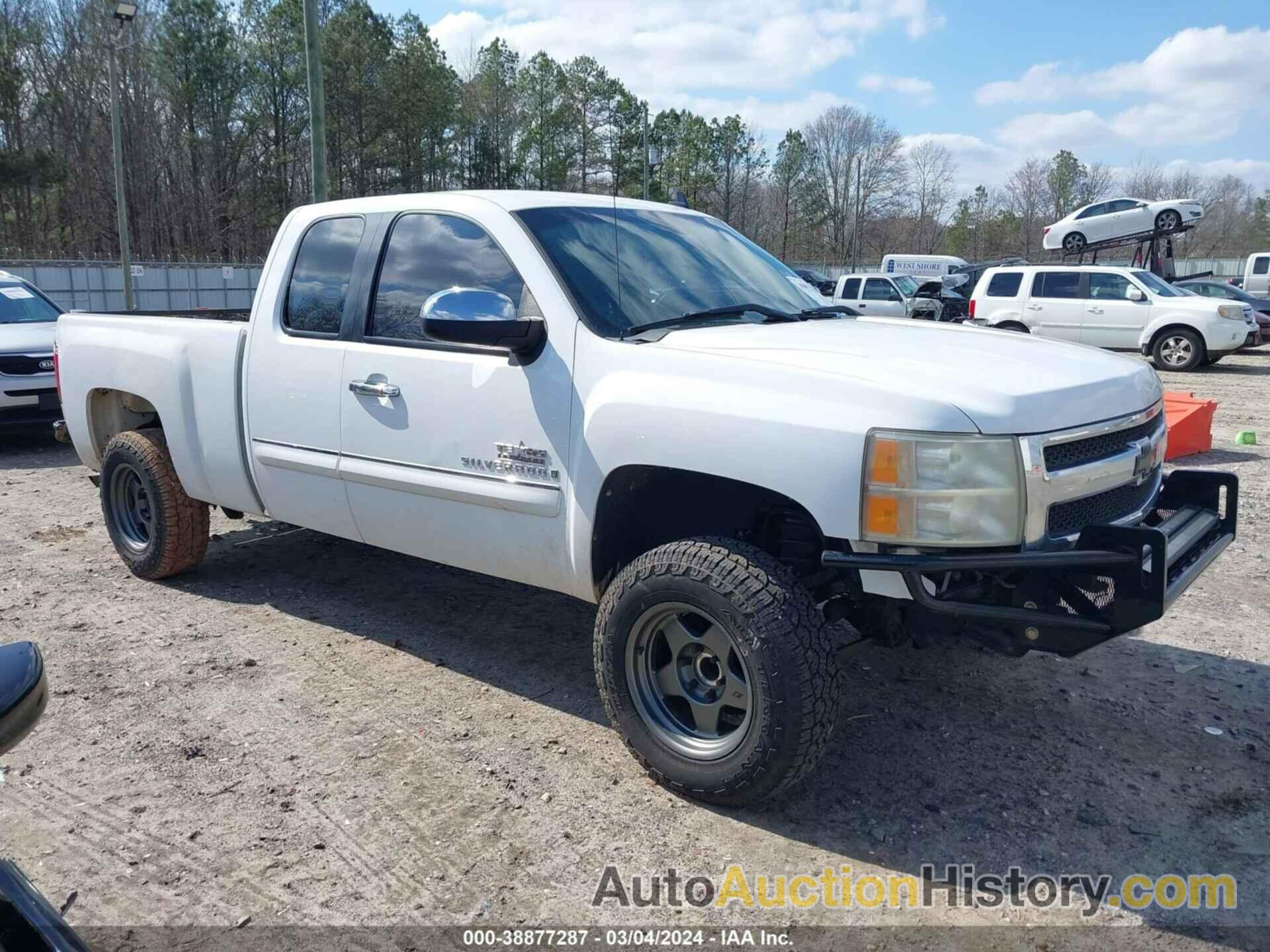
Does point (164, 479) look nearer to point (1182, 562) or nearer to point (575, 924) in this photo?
point (575, 924)

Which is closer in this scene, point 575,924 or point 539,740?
point 575,924

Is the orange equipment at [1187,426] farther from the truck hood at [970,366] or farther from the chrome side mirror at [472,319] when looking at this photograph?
the chrome side mirror at [472,319]

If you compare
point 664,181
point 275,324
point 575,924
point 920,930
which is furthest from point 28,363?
point 664,181

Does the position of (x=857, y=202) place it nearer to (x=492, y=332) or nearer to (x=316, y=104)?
(x=316, y=104)

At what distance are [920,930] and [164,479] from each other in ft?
14.1

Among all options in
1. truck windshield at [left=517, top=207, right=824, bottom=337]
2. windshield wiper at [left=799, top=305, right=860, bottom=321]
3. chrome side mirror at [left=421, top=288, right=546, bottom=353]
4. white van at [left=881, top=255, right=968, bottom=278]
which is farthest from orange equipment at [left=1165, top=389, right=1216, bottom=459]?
white van at [left=881, top=255, right=968, bottom=278]

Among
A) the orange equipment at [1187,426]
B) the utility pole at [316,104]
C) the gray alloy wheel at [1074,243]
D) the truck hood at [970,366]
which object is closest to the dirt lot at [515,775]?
the truck hood at [970,366]

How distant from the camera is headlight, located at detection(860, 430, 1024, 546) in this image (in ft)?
9.18

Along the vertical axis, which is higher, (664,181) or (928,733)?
(664,181)

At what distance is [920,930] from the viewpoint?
2711 millimetres

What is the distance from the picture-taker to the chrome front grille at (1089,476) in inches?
112

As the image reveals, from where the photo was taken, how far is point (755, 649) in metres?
3.00

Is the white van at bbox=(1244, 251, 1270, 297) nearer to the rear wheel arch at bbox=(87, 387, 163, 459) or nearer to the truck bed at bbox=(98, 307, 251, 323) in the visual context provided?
the truck bed at bbox=(98, 307, 251, 323)

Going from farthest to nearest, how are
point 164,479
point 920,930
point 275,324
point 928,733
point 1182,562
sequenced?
point 164,479 → point 275,324 → point 928,733 → point 1182,562 → point 920,930
